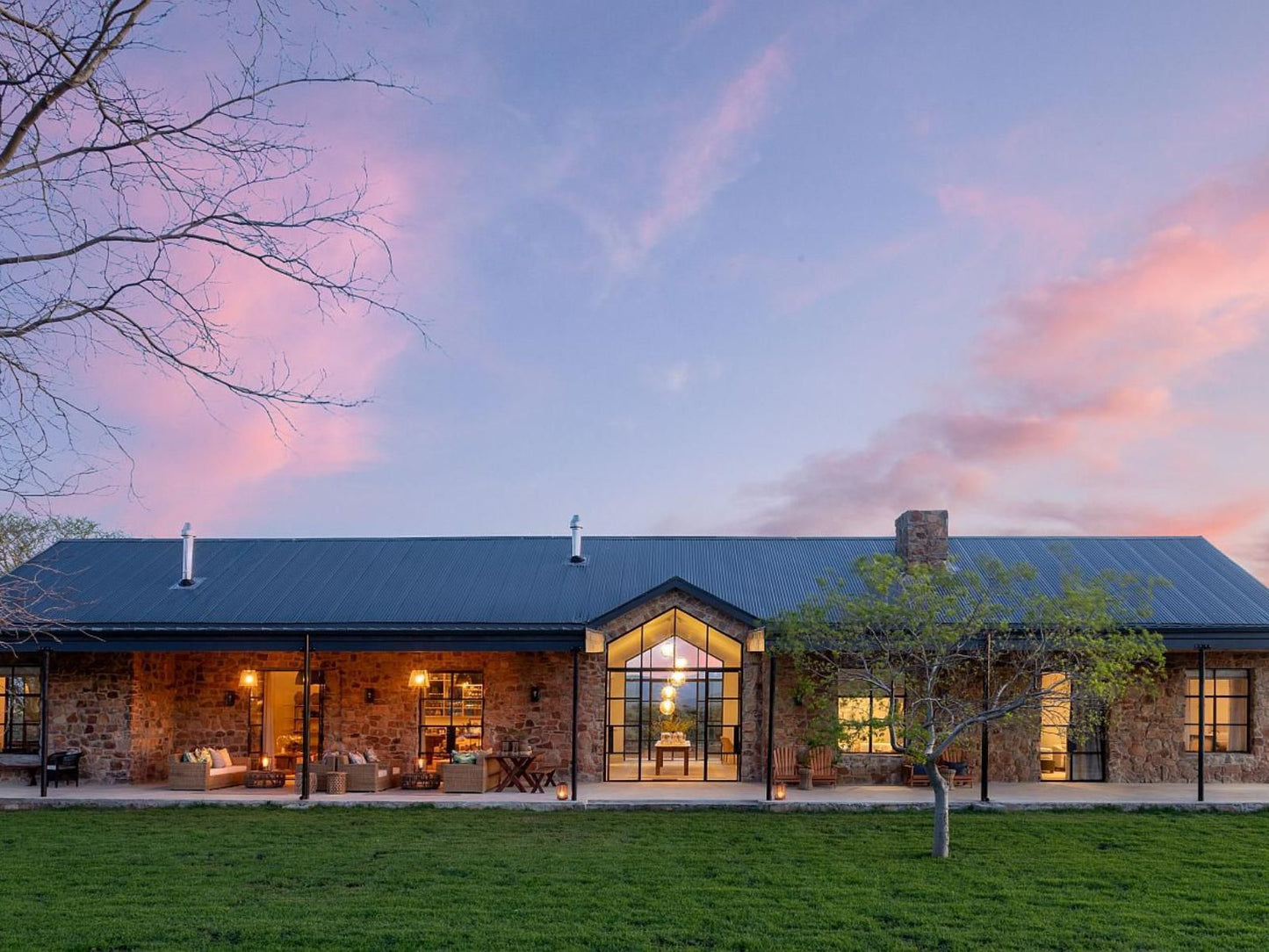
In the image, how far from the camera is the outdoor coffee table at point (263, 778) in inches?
614

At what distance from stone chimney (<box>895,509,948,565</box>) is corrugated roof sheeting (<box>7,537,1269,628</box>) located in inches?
53.2

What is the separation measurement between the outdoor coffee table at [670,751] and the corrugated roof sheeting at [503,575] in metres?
2.57

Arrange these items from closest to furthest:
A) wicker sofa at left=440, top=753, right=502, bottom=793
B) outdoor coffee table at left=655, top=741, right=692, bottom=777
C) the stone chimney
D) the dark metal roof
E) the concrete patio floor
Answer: the concrete patio floor, wicker sofa at left=440, top=753, right=502, bottom=793, the dark metal roof, outdoor coffee table at left=655, top=741, right=692, bottom=777, the stone chimney

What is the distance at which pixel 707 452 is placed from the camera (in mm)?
21062

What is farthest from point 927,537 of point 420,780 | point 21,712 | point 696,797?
point 21,712

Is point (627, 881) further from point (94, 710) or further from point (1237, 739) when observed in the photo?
point (1237, 739)

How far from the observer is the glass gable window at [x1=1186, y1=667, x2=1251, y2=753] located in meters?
16.6

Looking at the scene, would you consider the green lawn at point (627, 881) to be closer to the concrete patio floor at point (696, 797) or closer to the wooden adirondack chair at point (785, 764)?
the concrete patio floor at point (696, 797)

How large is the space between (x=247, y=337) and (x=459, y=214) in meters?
7.24

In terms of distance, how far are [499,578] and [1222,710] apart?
12941 mm

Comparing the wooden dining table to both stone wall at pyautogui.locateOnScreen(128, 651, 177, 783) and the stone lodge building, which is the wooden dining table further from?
stone wall at pyautogui.locateOnScreen(128, 651, 177, 783)

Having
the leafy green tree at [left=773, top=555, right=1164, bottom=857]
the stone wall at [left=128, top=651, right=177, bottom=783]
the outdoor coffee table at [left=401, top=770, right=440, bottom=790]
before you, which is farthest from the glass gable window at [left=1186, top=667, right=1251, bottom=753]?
the stone wall at [left=128, top=651, right=177, bottom=783]

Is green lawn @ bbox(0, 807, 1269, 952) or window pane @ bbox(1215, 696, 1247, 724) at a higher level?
window pane @ bbox(1215, 696, 1247, 724)

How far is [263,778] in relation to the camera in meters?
15.6
